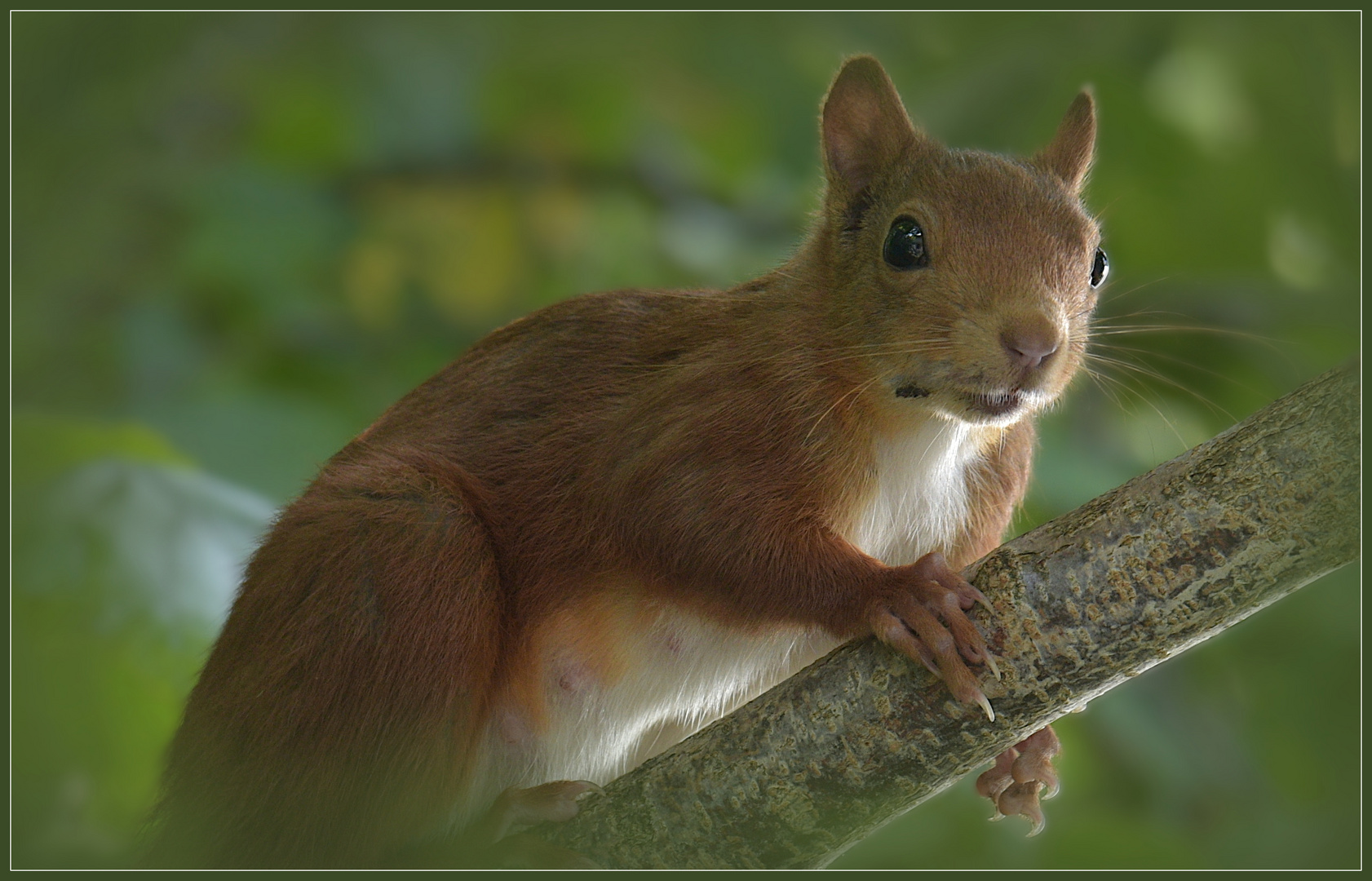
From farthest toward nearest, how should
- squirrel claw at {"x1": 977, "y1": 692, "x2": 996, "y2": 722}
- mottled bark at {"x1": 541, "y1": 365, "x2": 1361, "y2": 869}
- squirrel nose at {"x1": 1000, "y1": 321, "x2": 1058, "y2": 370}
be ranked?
squirrel nose at {"x1": 1000, "y1": 321, "x2": 1058, "y2": 370} < squirrel claw at {"x1": 977, "y1": 692, "x2": 996, "y2": 722} < mottled bark at {"x1": 541, "y1": 365, "x2": 1361, "y2": 869}

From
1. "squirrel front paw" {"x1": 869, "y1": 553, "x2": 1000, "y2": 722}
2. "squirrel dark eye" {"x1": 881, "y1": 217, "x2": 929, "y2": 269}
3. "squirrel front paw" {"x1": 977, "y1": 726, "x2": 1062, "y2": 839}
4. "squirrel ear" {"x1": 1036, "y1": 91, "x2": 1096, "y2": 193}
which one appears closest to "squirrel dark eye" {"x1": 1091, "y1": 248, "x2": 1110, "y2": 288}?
"squirrel ear" {"x1": 1036, "y1": 91, "x2": 1096, "y2": 193}

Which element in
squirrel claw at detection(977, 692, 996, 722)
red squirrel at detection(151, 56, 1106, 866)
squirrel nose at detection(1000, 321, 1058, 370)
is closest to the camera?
squirrel claw at detection(977, 692, 996, 722)

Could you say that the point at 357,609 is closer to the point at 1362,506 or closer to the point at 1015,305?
the point at 1015,305

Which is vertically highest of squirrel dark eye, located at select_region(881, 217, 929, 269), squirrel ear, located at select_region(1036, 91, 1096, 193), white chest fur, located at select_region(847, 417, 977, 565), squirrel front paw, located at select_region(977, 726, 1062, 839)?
squirrel ear, located at select_region(1036, 91, 1096, 193)

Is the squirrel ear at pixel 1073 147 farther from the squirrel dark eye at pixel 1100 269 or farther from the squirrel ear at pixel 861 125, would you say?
the squirrel ear at pixel 861 125

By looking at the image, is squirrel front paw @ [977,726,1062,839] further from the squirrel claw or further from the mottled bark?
the squirrel claw

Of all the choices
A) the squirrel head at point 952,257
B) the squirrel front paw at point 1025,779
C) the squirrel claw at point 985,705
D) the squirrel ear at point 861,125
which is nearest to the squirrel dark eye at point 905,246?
the squirrel head at point 952,257

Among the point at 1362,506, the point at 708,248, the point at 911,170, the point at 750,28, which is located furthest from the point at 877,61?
the point at 1362,506
